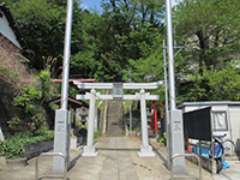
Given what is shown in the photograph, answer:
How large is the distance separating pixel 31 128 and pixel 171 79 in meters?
8.33

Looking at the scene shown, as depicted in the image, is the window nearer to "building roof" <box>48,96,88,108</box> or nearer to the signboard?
the signboard

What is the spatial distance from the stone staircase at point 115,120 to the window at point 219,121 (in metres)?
14.5

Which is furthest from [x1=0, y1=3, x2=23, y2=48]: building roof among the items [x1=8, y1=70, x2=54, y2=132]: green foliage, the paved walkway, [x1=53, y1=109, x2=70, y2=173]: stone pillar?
[x1=53, y1=109, x2=70, y2=173]: stone pillar

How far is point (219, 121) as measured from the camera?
519 inches

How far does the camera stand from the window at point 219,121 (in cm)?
1310

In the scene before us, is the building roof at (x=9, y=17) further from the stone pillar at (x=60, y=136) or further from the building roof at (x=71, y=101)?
the stone pillar at (x=60, y=136)

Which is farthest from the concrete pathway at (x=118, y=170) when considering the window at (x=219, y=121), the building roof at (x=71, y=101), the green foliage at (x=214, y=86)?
the green foliage at (x=214, y=86)

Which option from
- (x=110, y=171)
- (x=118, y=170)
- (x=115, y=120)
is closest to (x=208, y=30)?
(x=118, y=170)

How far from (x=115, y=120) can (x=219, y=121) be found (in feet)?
58.6

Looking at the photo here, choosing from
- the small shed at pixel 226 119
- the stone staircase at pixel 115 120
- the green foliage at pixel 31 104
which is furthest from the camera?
the stone staircase at pixel 115 120

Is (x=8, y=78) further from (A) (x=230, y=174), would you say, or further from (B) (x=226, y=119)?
(B) (x=226, y=119)

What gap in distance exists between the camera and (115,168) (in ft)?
30.9

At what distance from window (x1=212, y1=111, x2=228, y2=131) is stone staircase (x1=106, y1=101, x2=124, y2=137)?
14544 mm

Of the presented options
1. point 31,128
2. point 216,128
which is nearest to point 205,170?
point 216,128
